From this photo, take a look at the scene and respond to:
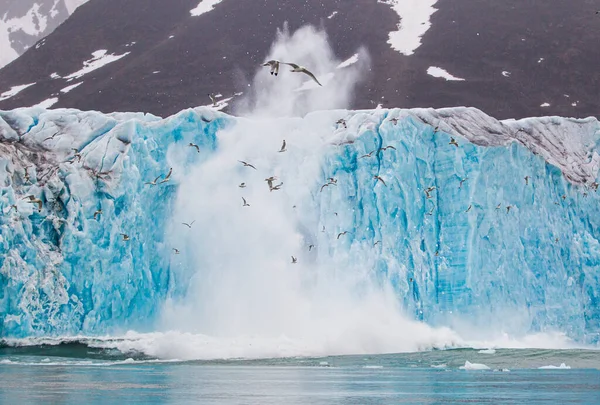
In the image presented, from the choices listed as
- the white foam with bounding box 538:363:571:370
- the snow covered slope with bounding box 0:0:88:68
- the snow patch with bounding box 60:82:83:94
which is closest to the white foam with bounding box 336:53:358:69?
the snow patch with bounding box 60:82:83:94

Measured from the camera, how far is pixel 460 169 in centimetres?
3347

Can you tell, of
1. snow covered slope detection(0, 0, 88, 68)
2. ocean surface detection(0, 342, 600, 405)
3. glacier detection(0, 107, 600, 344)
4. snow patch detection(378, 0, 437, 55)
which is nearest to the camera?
ocean surface detection(0, 342, 600, 405)

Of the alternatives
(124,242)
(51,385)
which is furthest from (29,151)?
(51,385)

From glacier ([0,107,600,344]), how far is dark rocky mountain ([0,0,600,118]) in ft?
96.7

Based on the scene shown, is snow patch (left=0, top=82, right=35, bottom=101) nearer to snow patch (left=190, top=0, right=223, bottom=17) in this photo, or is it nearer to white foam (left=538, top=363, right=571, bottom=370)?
snow patch (left=190, top=0, right=223, bottom=17)

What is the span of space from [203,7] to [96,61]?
13326 millimetres

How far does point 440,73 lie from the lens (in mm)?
70062

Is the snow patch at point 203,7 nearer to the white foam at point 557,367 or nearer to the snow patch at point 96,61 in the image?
the snow patch at point 96,61

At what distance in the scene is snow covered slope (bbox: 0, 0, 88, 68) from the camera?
116 metres

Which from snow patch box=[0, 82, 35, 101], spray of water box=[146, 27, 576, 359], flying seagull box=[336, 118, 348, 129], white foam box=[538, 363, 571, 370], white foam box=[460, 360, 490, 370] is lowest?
white foam box=[538, 363, 571, 370]

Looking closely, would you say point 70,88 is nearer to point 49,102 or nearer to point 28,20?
point 49,102

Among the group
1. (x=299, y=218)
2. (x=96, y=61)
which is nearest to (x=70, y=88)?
(x=96, y=61)

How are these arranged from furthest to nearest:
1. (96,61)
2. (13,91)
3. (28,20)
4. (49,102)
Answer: (28,20), (96,61), (13,91), (49,102)

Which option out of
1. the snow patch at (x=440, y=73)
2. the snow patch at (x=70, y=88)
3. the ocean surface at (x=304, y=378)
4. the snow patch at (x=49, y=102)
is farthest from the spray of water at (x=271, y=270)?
the snow patch at (x=70, y=88)
